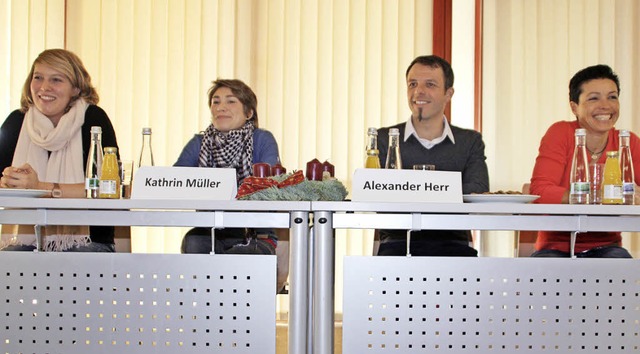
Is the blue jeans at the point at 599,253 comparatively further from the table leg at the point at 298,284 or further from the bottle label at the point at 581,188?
the table leg at the point at 298,284

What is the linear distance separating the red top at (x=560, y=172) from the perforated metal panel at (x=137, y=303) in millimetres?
1136

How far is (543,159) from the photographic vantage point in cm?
254

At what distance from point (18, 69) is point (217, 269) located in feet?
9.64

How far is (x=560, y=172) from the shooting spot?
2.51m

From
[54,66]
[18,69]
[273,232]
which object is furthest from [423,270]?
[18,69]

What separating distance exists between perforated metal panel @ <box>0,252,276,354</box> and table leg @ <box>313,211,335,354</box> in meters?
0.10

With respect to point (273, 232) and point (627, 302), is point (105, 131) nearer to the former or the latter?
point (273, 232)

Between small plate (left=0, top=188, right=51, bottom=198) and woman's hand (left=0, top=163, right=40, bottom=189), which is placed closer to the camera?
small plate (left=0, top=188, right=51, bottom=198)

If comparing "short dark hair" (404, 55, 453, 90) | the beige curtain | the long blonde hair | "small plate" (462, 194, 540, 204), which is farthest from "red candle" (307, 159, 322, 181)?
the beige curtain

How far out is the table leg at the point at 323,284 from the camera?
63.9 inches

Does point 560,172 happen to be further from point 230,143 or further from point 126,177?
point 126,177

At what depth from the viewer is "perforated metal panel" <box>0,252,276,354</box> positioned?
5.39 feet

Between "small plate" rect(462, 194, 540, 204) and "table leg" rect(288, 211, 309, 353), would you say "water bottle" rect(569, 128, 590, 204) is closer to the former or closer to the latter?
"small plate" rect(462, 194, 540, 204)

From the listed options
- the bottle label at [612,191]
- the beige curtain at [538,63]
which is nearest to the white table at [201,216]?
the bottle label at [612,191]
